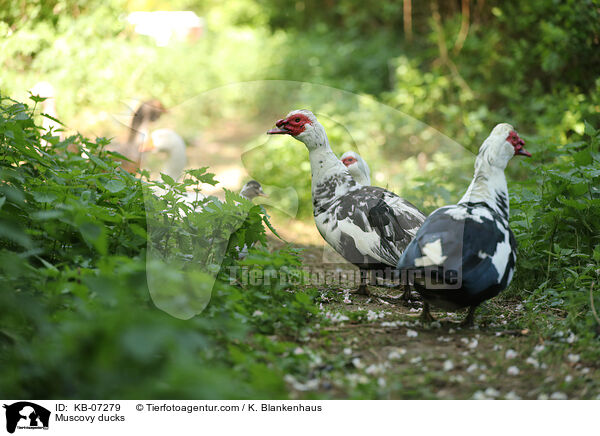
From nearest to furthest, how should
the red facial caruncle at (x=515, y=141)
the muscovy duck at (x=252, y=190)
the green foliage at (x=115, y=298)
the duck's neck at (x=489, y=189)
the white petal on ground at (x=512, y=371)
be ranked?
the green foliage at (x=115, y=298) < the white petal on ground at (x=512, y=371) < the duck's neck at (x=489, y=189) < the red facial caruncle at (x=515, y=141) < the muscovy duck at (x=252, y=190)

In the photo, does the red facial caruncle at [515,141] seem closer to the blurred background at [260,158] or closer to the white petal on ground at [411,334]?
→ the blurred background at [260,158]

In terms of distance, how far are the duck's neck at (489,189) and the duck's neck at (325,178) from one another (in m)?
0.93

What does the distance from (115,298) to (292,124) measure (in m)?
2.10

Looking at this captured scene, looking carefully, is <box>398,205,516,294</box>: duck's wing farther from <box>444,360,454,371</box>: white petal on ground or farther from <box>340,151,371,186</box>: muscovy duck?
<box>340,151,371,186</box>: muscovy duck

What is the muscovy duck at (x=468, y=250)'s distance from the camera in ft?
9.12

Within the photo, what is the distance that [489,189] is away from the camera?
307 centimetres

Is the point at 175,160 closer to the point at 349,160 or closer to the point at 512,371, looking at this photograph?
the point at 349,160

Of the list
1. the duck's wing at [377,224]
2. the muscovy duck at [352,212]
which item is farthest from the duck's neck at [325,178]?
the duck's wing at [377,224]

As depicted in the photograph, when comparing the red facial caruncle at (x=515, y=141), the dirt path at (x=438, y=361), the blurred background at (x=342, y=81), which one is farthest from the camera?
the blurred background at (x=342, y=81)

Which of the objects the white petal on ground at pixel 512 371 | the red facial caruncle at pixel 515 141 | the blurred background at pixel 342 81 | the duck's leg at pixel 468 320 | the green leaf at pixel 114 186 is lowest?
the white petal on ground at pixel 512 371

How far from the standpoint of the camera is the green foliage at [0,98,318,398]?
171cm

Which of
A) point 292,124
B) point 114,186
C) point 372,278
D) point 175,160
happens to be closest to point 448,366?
point 372,278
